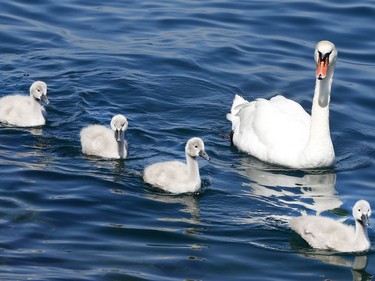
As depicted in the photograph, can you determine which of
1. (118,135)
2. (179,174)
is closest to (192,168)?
(179,174)

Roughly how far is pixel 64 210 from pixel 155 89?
4.99 m

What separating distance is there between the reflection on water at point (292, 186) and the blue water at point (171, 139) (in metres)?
0.03

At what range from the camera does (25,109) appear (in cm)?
1480

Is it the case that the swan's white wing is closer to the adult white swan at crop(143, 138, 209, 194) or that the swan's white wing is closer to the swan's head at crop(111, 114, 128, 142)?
the adult white swan at crop(143, 138, 209, 194)

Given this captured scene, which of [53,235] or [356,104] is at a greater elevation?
[356,104]

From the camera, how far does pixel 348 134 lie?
51.4 feet

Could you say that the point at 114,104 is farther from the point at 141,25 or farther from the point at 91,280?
the point at 91,280

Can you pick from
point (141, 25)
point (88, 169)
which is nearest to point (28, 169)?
point (88, 169)

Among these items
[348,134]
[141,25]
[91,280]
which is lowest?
[91,280]

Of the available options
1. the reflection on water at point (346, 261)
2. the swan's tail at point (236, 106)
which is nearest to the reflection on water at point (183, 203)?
the reflection on water at point (346, 261)

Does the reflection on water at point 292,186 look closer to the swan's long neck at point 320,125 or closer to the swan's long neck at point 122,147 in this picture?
the swan's long neck at point 320,125

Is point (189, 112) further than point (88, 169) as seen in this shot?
Yes

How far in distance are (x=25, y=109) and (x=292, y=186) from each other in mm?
3688

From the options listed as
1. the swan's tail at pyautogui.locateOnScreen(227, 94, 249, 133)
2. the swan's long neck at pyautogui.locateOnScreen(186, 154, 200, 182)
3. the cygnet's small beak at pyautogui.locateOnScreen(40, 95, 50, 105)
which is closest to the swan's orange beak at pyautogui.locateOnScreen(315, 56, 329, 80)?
the swan's long neck at pyautogui.locateOnScreen(186, 154, 200, 182)
